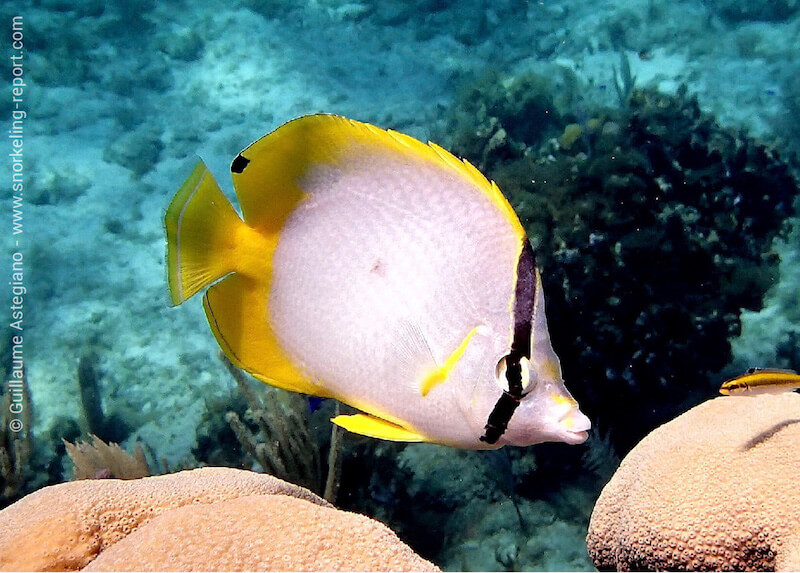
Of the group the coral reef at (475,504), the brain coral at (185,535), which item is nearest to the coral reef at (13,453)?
the coral reef at (475,504)

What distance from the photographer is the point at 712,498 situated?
2.13m

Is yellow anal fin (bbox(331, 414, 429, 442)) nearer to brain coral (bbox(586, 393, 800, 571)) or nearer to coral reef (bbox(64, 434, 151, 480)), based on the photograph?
brain coral (bbox(586, 393, 800, 571))

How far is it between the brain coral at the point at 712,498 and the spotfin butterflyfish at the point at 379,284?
5.35ft

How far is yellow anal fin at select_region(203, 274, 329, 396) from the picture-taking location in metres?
1.01

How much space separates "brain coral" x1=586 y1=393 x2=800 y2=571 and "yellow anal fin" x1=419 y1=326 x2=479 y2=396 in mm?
1668

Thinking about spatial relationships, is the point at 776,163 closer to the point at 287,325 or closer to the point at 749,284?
the point at 749,284

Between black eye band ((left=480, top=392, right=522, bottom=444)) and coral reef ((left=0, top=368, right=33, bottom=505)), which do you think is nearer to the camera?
black eye band ((left=480, top=392, right=522, bottom=444))

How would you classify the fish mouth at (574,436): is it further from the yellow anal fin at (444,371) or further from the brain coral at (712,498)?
the brain coral at (712,498)

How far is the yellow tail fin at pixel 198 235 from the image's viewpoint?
0.96 meters

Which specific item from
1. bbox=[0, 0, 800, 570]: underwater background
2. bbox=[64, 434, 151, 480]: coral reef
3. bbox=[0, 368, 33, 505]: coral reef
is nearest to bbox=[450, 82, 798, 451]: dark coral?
bbox=[0, 0, 800, 570]: underwater background

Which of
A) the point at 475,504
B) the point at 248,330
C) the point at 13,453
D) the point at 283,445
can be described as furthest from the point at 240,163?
the point at 13,453

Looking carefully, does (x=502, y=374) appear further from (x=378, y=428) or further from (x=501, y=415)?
(x=378, y=428)

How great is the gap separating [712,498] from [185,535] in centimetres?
188

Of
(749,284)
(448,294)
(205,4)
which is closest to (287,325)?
(448,294)
